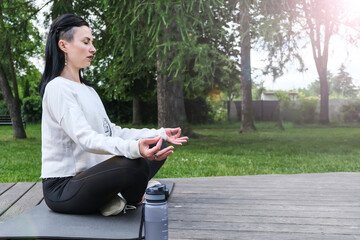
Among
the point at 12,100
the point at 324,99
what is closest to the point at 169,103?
the point at 12,100

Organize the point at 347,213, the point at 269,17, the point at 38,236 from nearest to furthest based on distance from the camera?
the point at 38,236 < the point at 347,213 < the point at 269,17

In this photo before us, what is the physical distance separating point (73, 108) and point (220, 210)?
1.24 metres

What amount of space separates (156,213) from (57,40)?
1.08 metres

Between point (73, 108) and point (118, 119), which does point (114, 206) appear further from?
point (118, 119)

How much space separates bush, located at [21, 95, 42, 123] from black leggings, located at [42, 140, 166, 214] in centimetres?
1927

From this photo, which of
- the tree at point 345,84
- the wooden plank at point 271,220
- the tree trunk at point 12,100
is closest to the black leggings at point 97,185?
the wooden plank at point 271,220

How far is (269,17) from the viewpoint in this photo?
8273mm

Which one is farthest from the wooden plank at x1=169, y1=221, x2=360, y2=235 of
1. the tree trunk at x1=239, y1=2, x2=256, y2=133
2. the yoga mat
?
the tree trunk at x1=239, y1=2, x2=256, y2=133

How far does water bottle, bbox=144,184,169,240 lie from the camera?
6.08 ft

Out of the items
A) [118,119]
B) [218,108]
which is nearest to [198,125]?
[218,108]

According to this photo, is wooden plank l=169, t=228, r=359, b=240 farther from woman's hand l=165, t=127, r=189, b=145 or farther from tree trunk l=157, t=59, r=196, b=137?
tree trunk l=157, t=59, r=196, b=137

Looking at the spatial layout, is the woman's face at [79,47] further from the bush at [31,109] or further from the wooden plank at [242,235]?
the bush at [31,109]

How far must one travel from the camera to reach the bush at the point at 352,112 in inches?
815

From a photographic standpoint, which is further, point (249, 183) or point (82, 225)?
point (249, 183)
